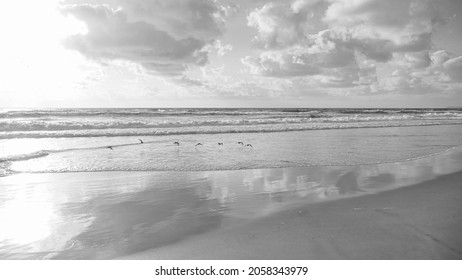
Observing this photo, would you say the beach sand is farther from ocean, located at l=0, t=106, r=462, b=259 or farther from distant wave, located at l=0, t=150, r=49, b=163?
distant wave, located at l=0, t=150, r=49, b=163

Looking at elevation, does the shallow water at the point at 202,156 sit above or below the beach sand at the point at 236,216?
above

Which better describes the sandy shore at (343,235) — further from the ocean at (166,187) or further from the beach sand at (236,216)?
the ocean at (166,187)

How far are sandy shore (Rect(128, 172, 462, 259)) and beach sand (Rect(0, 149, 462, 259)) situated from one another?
0.5 inches

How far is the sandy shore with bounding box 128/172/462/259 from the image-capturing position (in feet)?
11.3

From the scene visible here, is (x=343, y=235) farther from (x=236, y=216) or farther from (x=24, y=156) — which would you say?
(x=24, y=156)

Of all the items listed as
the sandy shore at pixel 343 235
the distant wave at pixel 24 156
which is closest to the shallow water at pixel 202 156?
the distant wave at pixel 24 156

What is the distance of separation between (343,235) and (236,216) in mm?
1563

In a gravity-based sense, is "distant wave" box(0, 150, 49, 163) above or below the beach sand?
above

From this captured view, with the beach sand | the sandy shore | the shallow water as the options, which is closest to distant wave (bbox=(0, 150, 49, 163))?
the shallow water

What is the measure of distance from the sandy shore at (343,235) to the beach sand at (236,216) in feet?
0.04

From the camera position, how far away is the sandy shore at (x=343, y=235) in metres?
3.45

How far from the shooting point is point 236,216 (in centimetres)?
474

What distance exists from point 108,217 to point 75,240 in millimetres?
853
